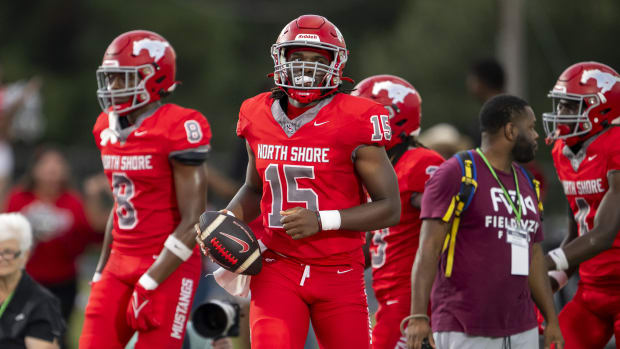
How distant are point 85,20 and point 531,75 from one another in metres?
15.5

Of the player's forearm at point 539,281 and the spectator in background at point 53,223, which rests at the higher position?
the player's forearm at point 539,281

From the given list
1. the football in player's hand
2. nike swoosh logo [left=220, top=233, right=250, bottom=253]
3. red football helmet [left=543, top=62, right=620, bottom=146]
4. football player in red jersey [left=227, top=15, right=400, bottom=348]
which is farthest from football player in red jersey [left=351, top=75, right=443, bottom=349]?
nike swoosh logo [left=220, top=233, right=250, bottom=253]

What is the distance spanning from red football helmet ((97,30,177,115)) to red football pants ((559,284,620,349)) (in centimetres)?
287

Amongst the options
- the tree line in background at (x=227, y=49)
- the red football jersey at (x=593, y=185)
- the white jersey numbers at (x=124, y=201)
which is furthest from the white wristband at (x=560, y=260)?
the tree line in background at (x=227, y=49)

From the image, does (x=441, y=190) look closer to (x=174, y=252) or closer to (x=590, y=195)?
(x=590, y=195)

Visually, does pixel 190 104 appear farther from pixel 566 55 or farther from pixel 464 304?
pixel 464 304

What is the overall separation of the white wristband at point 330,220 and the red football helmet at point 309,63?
585 mm

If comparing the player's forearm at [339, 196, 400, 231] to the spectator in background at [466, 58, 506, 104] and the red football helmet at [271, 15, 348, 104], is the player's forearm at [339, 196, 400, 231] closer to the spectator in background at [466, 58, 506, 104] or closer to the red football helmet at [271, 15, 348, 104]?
the red football helmet at [271, 15, 348, 104]

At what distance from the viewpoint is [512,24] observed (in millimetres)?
19219

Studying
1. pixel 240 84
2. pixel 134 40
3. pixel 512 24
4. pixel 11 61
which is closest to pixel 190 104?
pixel 240 84

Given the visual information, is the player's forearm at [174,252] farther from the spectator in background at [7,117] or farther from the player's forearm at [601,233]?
the spectator in background at [7,117]

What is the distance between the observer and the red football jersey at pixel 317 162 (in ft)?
15.3

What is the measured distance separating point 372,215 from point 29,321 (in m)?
2.25

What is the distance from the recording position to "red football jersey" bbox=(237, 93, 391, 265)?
183 inches
